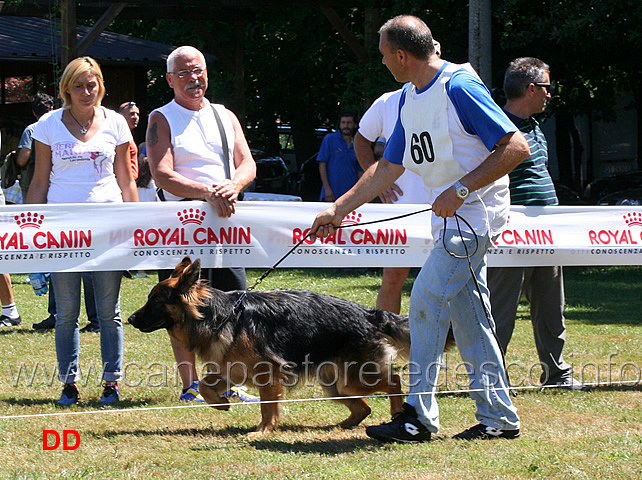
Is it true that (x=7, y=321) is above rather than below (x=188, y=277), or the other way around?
below

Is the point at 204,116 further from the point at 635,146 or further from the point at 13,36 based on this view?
the point at 635,146

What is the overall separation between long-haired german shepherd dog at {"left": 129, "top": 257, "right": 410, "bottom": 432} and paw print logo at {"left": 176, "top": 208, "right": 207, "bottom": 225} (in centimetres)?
80

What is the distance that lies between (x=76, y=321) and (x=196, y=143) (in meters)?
1.43

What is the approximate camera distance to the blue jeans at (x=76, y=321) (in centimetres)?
580

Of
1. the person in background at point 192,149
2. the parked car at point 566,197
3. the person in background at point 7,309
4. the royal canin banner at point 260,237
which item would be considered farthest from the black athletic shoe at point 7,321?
the parked car at point 566,197

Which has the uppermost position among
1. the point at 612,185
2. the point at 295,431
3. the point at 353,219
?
the point at 612,185

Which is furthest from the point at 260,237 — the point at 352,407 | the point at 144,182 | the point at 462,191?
the point at 144,182

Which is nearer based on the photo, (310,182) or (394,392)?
(394,392)

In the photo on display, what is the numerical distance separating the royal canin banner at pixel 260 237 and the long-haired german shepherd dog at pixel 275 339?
0.79 m

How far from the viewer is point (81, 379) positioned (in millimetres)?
6449

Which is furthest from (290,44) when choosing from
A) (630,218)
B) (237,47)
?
(630,218)

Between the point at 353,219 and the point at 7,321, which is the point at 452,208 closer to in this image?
the point at 353,219

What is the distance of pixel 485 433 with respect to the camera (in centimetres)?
470

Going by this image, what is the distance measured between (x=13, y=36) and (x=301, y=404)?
1672 cm
